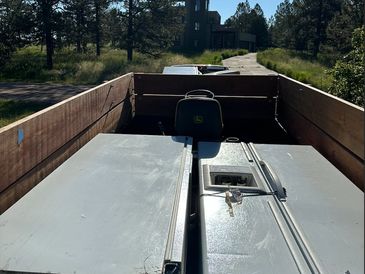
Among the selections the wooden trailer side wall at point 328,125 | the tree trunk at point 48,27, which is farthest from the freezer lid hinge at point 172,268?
the tree trunk at point 48,27

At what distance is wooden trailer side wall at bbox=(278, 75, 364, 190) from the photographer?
3.43 meters

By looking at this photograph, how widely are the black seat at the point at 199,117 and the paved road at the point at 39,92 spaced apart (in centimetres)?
1135

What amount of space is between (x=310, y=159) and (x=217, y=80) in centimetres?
305

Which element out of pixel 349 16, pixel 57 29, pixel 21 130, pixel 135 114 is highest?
pixel 349 16

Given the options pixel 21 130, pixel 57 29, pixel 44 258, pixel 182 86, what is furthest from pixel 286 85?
pixel 57 29

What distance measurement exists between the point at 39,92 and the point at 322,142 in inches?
636

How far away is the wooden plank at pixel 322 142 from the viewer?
345 cm

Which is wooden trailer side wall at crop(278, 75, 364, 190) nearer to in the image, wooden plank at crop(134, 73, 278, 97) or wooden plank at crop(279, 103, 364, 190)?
wooden plank at crop(279, 103, 364, 190)

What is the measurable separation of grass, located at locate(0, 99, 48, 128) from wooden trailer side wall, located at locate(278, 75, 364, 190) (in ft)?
25.3

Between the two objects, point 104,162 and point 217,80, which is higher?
point 217,80

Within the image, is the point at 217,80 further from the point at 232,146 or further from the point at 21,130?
the point at 21,130

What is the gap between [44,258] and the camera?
1.96 m

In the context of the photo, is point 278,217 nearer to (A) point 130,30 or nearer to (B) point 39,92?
(B) point 39,92

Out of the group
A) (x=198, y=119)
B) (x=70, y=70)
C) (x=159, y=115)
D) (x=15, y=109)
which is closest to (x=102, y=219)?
(x=198, y=119)
